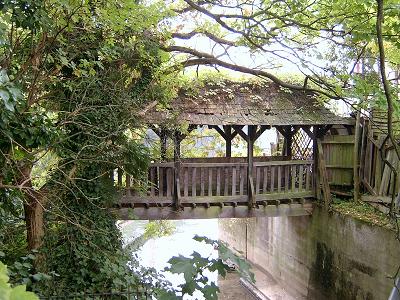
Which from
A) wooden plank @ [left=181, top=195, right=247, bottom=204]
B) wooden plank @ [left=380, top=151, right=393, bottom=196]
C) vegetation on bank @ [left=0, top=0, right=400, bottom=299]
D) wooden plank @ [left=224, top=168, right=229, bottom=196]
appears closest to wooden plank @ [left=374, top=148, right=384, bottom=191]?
wooden plank @ [left=380, top=151, right=393, bottom=196]

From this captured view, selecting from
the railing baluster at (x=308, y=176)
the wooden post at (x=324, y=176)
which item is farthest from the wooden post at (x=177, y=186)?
the wooden post at (x=324, y=176)

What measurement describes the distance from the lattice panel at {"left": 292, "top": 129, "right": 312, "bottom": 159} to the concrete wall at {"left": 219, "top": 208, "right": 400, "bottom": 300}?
194cm

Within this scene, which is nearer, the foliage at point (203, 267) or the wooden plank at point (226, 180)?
the foliage at point (203, 267)

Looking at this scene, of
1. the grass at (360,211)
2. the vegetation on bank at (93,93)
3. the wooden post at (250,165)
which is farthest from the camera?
the wooden post at (250,165)

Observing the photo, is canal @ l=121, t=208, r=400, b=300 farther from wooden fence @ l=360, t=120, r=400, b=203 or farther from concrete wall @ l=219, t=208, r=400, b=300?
wooden fence @ l=360, t=120, r=400, b=203

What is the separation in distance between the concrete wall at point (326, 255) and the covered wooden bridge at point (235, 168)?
0.87m

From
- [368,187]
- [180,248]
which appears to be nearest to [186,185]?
[368,187]

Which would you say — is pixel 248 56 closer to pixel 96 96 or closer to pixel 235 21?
pixel 235 21

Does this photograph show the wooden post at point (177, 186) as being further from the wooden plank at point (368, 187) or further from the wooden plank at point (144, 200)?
the wooden plank at point (368, 187)

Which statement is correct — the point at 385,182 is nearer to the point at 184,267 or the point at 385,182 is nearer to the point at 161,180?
the point at 161,180

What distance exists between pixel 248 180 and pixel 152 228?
3862mm

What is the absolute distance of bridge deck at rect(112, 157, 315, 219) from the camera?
26.1 feet

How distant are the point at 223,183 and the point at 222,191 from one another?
0.79ft

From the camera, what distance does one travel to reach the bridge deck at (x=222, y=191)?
26.1ft
